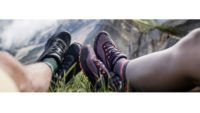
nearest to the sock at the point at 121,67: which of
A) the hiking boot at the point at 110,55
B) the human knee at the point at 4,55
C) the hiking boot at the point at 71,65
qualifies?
the hiking boot at the point at 110,55

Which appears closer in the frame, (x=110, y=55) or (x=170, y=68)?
(x=170, y=68)

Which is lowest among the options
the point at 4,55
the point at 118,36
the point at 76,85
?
the point at 76,85

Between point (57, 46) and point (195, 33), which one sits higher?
point (195, 33)

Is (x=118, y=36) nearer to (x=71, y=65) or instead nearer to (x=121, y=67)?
(x=121, y=67)

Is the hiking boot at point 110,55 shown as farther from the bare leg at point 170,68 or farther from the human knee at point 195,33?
the human knee at point 195,33

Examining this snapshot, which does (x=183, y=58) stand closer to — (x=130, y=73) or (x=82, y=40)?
(x=130, y=73)

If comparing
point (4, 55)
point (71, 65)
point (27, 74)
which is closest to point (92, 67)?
point (71, 65)

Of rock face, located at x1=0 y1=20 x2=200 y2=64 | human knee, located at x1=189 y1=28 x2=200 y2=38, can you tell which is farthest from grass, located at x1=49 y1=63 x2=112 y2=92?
human knee, located at x1=189 y1=28 x2=200 y2=38
